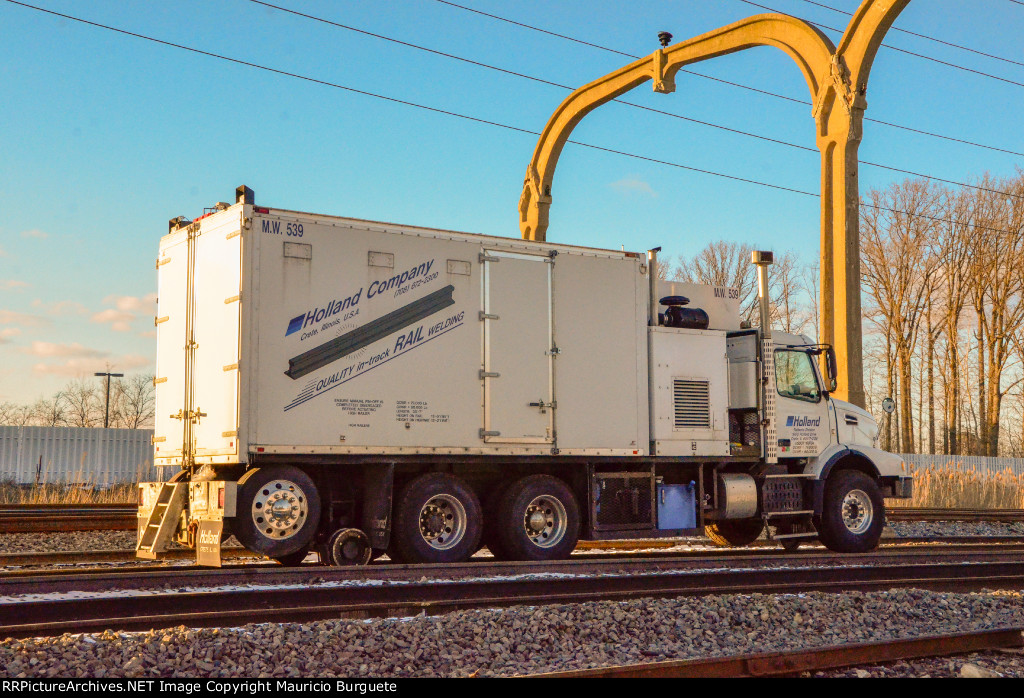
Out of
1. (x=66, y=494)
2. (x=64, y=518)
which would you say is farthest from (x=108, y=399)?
(x=64, y=518)

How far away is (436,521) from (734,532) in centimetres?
604

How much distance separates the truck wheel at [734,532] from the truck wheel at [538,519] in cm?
366

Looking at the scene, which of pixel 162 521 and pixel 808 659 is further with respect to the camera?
pixel 162 521

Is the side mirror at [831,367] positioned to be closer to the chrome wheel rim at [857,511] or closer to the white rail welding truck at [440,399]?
the white rail welding truck at [440,399]

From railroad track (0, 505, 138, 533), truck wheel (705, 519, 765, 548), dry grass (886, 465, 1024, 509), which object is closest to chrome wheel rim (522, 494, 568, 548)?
truck wheel (705, 519, 765, 548)

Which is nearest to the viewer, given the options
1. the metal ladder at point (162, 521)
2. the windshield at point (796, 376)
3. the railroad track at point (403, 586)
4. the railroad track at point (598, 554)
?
the railroad track at point (403, 586)

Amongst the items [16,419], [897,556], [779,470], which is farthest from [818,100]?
[16,419]

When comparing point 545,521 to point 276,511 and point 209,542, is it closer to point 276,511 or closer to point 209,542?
point 276,511

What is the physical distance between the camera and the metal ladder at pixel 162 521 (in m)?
11.4

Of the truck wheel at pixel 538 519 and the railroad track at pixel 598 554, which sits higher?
the truck wheel at pixel 538 519

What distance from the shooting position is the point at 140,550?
1169cm

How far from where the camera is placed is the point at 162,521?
11.4 metres

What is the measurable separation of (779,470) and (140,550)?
350 inches

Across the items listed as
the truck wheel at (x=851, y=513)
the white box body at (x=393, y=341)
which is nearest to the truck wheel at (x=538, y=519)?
the white box body at (x=393, y=341)
